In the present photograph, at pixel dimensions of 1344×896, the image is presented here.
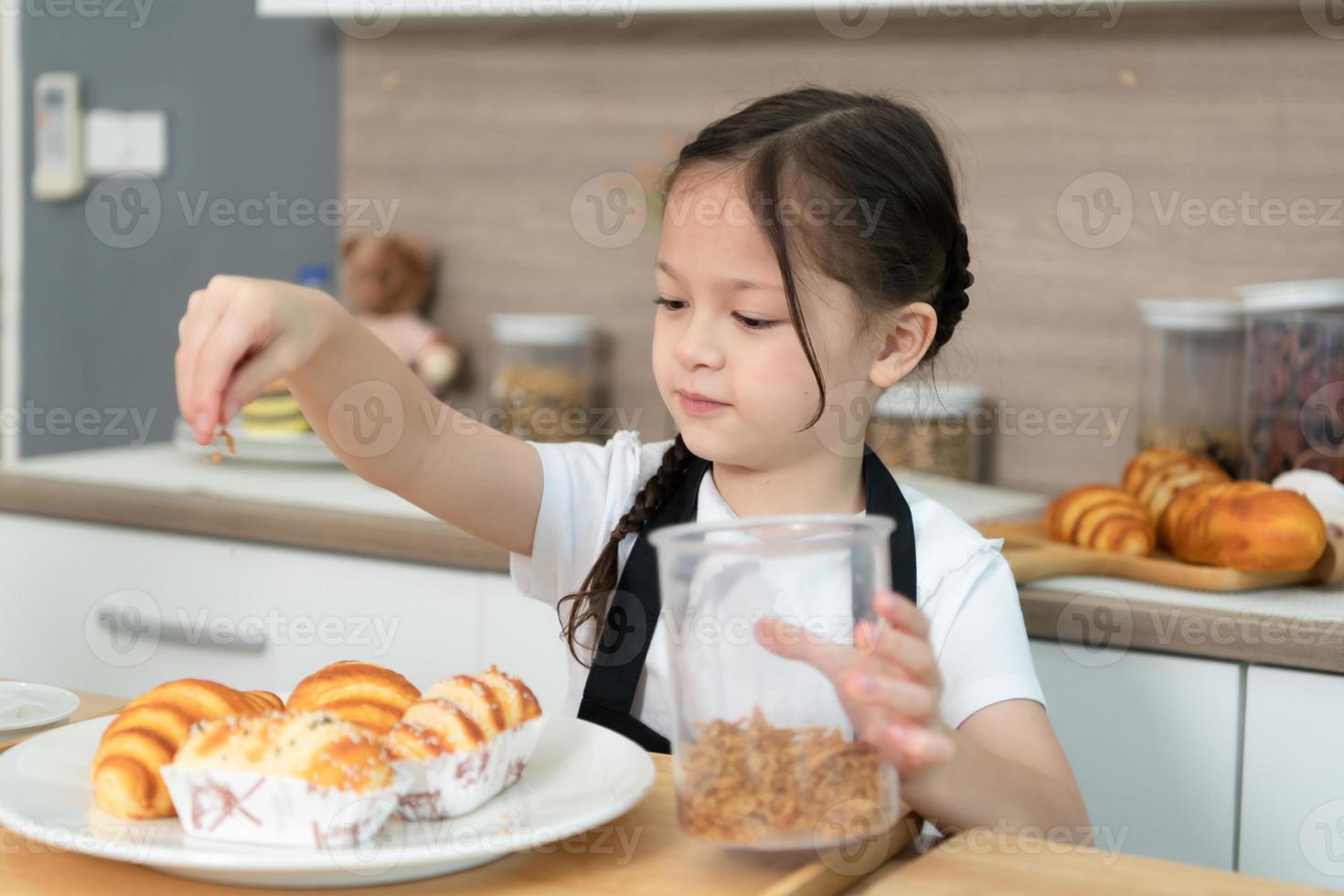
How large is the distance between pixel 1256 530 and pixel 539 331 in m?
0.97

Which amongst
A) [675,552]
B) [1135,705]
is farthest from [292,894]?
[1135,705]

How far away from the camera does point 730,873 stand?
0.62 meters

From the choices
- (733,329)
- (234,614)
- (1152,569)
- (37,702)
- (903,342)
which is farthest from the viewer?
(234,614)

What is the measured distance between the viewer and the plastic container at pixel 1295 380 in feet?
4.76

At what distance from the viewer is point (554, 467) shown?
1.08m

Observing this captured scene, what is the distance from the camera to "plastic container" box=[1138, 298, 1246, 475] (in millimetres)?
1581

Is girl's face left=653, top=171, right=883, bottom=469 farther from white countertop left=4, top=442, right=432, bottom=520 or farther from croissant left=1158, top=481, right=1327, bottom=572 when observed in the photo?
white countertop left=4, top=442, right=432, bottom=520

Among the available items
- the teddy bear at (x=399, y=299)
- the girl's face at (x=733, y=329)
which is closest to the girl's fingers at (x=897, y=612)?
the girl's face at (x=733, y=329)

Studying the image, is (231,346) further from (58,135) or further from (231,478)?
(58,135)

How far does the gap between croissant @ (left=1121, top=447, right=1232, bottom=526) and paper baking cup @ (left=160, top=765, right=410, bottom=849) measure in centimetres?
97

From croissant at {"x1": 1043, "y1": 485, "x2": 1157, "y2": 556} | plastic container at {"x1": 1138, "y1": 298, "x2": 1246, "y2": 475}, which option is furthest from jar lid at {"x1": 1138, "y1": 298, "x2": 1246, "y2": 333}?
croissant at {"x1": 1043, "y1": 485, "x2": 1157, "y2": 556}

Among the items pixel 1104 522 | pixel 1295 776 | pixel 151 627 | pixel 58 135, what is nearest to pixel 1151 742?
pixel 1295 776

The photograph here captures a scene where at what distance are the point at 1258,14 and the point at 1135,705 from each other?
83 centimetres

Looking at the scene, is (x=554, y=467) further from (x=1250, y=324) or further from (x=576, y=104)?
(x=576, y=104)
